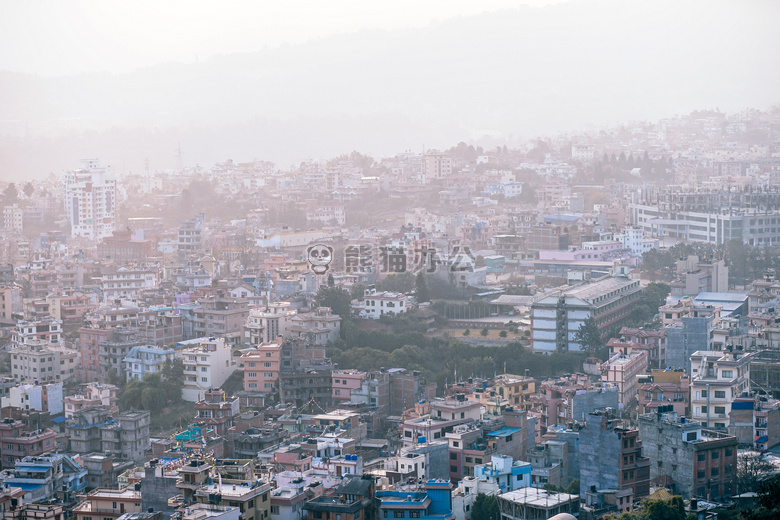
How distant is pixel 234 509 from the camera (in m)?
7.53

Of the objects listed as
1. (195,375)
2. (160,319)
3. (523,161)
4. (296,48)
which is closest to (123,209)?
(523,161)

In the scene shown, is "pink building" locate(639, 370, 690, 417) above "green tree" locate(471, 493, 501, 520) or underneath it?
above

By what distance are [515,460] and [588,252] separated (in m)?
10.9

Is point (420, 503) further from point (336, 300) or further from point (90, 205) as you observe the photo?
point (90, 205)

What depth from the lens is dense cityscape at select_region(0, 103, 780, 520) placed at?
28.0 ft

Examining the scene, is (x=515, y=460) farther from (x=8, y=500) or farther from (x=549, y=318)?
(x=549, y=318)

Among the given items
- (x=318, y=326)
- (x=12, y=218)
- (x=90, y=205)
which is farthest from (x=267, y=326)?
(x=90, y=205)

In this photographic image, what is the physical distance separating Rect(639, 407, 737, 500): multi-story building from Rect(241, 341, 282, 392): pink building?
15.3ft

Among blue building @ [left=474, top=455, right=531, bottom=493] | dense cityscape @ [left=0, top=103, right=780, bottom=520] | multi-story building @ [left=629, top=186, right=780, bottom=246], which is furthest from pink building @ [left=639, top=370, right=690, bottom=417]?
multi-story building @ [left=629, top=186, right=780, bottom=246]

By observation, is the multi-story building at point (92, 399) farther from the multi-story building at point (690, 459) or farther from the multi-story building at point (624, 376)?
the multi-story building at point (690, 459)

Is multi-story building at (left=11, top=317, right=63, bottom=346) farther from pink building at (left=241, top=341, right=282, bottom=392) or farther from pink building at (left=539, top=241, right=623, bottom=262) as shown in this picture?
pink building at (left=539, top=241, right=623, bottom=262)

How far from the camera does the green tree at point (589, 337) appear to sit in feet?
44.5

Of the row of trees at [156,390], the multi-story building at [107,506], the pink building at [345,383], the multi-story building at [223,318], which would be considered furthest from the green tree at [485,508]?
the multi-story building at [223,318]

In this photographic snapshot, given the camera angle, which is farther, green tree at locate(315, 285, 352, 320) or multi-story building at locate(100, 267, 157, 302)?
multi-story building at locate(100, 267, 157, 302)
